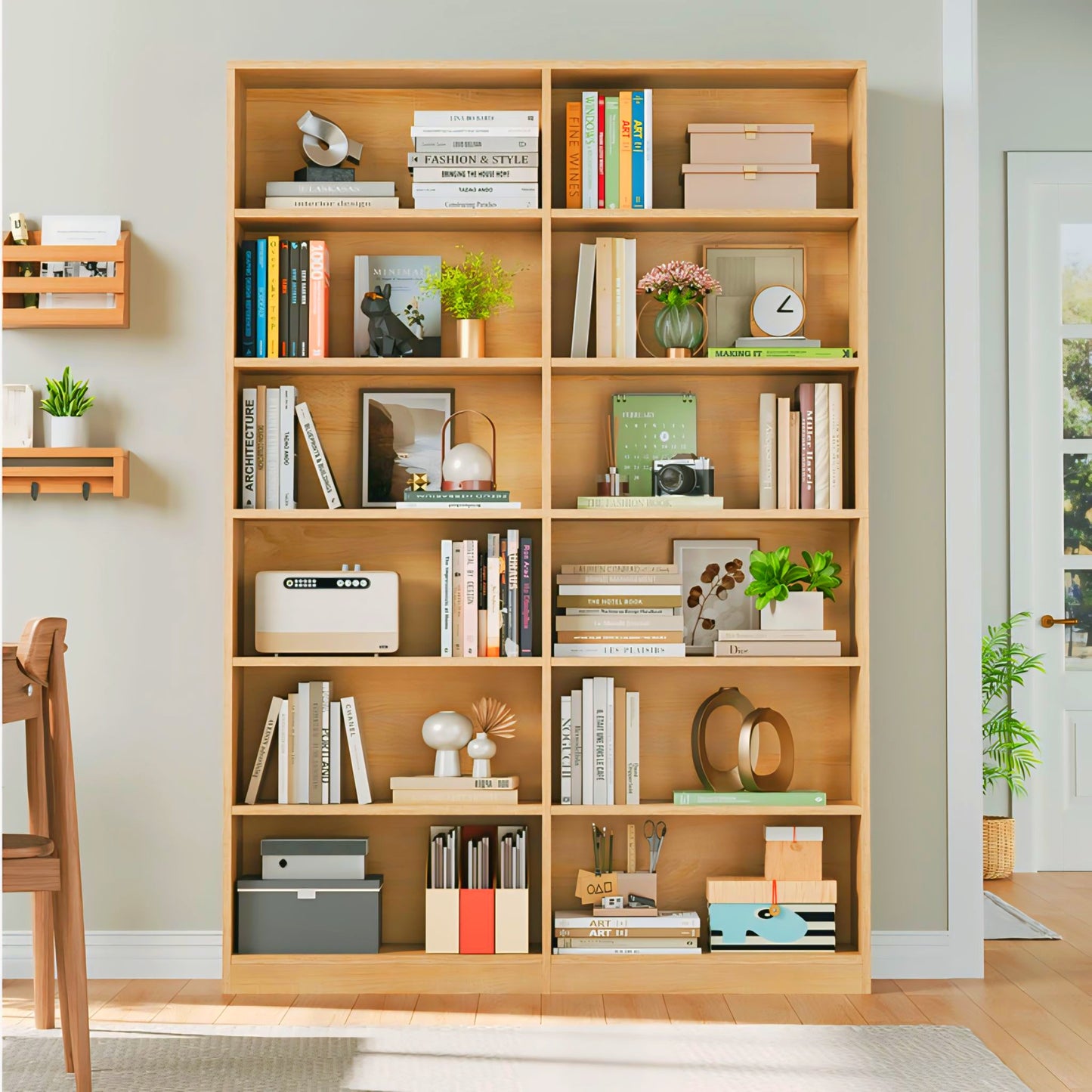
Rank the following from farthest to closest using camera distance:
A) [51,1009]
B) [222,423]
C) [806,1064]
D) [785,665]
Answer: [222,423] < [785,665] < [51,1009] < [806,1064]

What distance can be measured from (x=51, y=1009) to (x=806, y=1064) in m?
1.62

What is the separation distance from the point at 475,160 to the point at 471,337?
1.42ft

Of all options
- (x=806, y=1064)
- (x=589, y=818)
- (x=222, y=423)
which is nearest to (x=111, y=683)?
(x=222, y=423)

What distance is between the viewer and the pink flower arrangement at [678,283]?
2736mm

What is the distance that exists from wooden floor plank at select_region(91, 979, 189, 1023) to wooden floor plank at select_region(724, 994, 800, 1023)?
1.33 m

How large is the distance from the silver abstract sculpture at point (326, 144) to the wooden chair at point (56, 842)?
1.36m

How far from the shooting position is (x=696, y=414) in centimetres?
292

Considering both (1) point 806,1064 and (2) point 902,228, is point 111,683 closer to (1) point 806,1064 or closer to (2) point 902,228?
(1) point 806,1064

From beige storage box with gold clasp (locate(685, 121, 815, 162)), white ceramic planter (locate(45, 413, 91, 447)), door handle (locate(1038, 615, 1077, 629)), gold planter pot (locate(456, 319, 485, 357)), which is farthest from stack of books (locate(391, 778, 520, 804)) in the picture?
door handle (locate(1038, 615, 1077, 629))

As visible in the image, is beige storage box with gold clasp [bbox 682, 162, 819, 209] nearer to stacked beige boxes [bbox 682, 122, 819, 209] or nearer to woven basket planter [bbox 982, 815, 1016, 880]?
stacked beige boxes [bbox 682, 122, 819, 209]

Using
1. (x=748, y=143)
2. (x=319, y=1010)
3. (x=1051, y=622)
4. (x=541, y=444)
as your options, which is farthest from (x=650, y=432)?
(x=1051, y=622)

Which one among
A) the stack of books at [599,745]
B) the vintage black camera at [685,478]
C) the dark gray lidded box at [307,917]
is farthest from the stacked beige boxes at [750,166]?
the dark gray lidded box at [307,917]

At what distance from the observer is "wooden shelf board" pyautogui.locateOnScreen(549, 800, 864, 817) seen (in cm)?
268

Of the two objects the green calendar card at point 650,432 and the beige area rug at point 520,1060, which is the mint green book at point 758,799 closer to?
the beige area rug at point 520,1060
